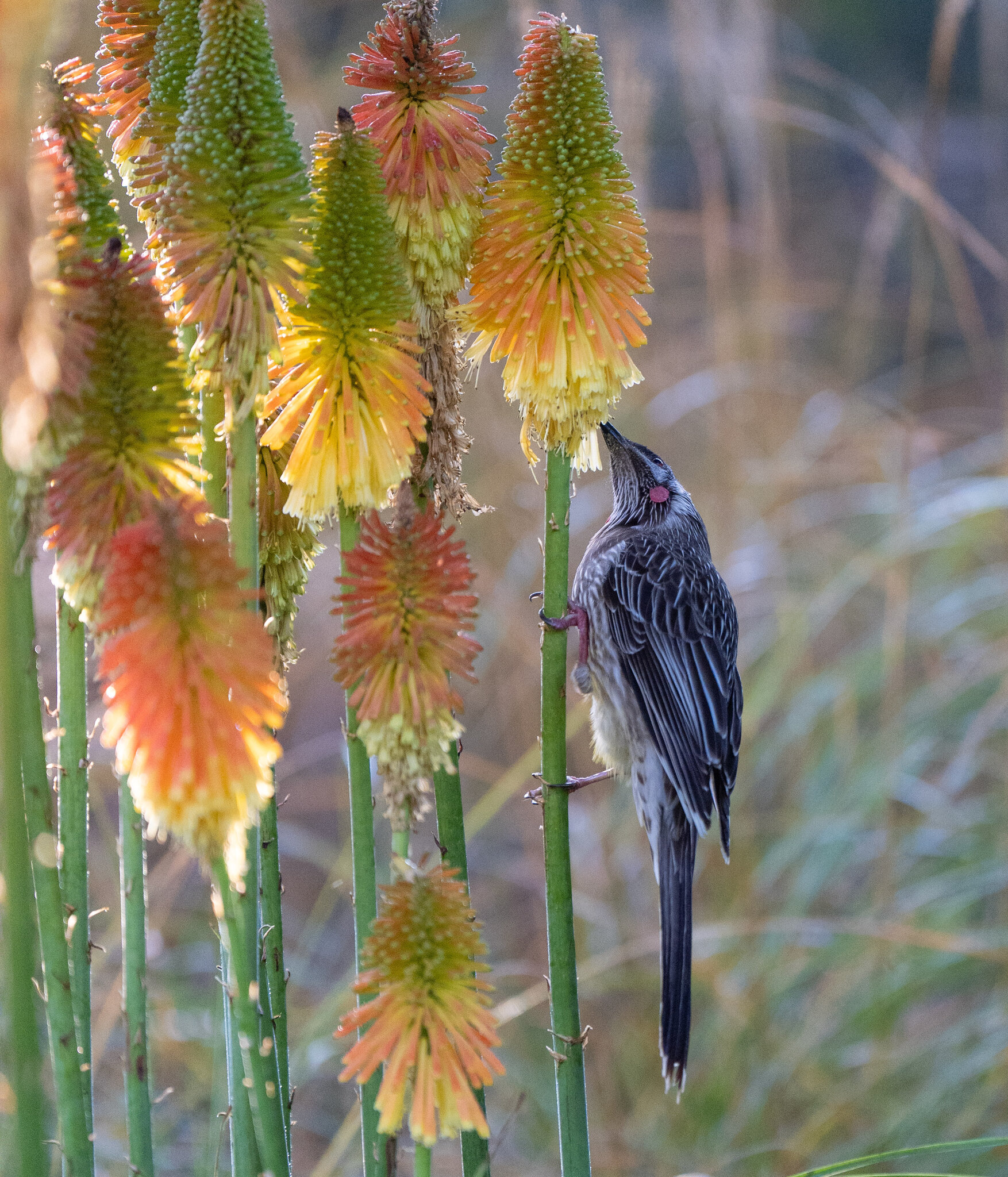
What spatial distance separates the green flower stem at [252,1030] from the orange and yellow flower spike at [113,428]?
26 cm

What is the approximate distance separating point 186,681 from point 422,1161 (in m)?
0.43

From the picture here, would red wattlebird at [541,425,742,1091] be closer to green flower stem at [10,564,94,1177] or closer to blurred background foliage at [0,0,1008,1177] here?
blurred background foliage at [0,0,1008,1177]

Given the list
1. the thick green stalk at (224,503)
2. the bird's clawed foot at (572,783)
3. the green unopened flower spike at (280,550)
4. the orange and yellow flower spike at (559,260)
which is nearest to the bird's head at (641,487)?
the bird's clawed foot at (572,783)

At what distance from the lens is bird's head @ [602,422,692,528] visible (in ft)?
9.88

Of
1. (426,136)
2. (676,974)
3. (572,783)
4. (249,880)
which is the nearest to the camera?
(249,880)

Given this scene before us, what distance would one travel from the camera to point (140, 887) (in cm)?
110

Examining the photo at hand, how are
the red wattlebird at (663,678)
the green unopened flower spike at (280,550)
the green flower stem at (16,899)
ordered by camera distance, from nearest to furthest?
the green flower stem at (16,899) → the green unopened flower spike at (280,550) → the red wattlebird at (663,678)

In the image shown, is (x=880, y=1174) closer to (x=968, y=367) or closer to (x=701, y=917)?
(x=701, y=917)

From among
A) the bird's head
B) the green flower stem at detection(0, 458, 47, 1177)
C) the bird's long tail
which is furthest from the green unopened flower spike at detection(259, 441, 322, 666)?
the bird's head

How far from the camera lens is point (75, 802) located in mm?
1038

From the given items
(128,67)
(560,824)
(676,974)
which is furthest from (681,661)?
(128,67)

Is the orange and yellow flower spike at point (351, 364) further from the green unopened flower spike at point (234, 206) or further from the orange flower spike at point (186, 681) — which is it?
the orange flower spike at point (186, 681)

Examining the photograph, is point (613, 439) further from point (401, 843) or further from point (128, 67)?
point (401, 843)

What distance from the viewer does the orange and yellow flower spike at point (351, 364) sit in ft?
3.18
